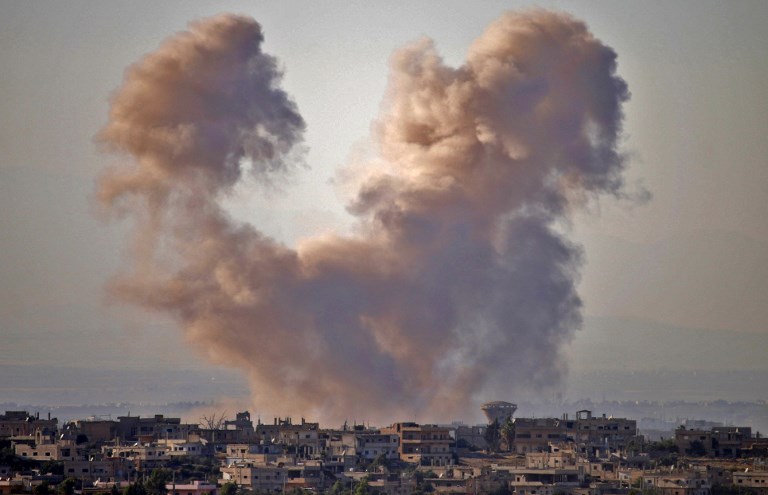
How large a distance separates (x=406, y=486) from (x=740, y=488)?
18.5 m

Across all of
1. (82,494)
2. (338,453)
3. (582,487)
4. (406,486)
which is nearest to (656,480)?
(582,487)

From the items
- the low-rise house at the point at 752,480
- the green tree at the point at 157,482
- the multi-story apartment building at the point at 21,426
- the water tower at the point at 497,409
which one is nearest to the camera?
the green tree at the point at 157,482

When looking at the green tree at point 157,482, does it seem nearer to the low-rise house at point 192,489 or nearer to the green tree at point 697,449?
the low-rise house at point 192,489

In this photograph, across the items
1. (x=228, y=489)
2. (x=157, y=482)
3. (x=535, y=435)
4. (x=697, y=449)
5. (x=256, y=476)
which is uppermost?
(x=535, y=435)

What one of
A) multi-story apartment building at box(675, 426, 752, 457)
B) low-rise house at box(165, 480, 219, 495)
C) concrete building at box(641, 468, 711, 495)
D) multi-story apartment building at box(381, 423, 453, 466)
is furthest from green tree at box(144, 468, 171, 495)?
multi-story apartment building at box(675, 426, 752, 457)

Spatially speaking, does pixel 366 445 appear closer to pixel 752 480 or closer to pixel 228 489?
pixel 228 489

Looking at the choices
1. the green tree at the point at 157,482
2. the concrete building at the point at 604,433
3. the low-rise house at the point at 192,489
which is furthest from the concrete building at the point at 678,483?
the green tree at the point at 157,482

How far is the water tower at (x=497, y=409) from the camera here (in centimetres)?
15825

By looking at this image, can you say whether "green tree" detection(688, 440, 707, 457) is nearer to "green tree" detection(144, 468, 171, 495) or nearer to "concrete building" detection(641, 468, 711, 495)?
"concrete building" detection(641, 468, 711, 495)

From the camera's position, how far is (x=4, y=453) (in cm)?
12375

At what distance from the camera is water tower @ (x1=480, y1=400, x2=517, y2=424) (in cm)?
15825

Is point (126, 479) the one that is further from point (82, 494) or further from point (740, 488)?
point (740, 488)

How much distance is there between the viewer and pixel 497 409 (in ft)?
523

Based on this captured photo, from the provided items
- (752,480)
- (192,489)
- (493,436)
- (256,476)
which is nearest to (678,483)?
(752,480)
